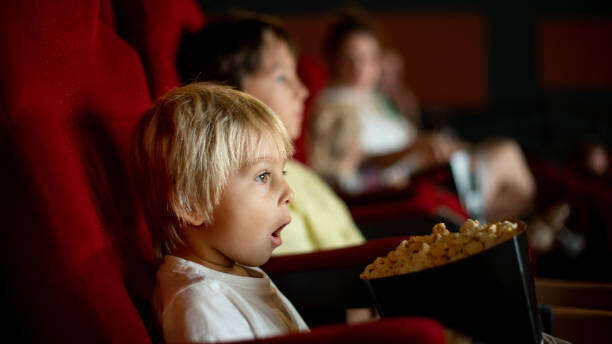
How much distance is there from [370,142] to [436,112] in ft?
6.13

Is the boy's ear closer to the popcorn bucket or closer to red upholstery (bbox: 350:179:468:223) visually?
the popcorn bucket

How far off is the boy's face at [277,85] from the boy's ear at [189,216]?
481 millimetres

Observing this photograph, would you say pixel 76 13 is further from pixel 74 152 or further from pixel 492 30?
pixel 492 30

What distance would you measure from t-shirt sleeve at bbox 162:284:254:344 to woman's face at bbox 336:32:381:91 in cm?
198

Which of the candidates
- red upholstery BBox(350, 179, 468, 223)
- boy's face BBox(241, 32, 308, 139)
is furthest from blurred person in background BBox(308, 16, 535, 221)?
boy's face BBox(241, 32, 308, 139)

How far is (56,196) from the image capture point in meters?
0.70

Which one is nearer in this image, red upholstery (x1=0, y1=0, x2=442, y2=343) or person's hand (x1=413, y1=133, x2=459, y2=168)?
red upholstery (x1=0, y1=0, x2=442, y2=343)

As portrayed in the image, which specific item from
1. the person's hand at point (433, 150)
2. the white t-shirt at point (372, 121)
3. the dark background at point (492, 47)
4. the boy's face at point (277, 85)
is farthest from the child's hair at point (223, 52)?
the dark background at point (492, 47)

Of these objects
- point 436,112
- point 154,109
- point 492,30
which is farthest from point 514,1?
point 154,109

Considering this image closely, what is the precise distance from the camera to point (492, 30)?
14.6ft

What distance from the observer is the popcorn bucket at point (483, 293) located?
611mm

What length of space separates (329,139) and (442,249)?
5.08 feet

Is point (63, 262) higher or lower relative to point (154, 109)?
lower

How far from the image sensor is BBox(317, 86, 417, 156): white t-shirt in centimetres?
261
